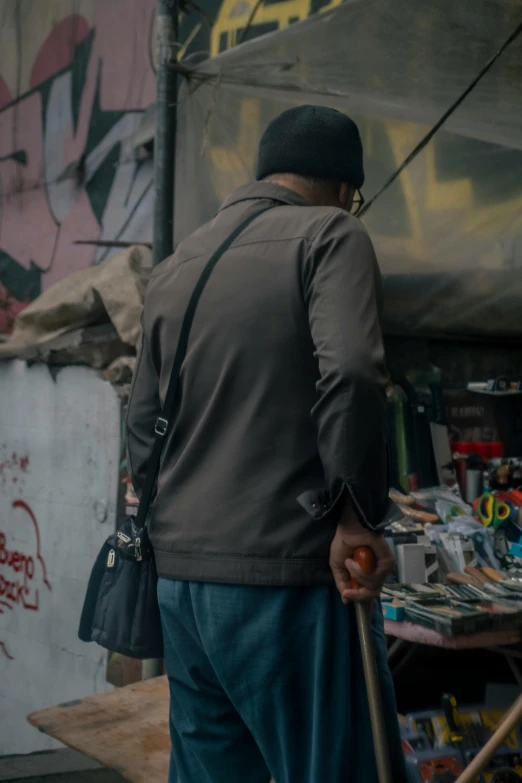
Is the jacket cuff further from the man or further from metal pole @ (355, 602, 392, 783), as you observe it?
metal pole @ (355, 602, 392, 783)

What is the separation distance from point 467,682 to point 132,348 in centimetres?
248

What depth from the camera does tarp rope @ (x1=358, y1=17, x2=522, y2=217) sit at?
3.12 metres

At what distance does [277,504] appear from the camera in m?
1.69

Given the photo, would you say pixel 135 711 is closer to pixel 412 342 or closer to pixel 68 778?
pixel 68 778

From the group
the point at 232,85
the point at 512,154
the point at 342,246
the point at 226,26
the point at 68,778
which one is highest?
the point at 226,26

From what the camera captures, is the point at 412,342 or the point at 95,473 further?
the point at 95,473

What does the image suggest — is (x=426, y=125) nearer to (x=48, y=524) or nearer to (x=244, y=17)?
(x=244, y=17)

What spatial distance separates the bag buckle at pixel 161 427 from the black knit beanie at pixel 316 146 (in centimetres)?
63

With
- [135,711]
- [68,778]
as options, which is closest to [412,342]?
[135,711]

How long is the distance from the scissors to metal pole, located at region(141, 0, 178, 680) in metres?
1.79

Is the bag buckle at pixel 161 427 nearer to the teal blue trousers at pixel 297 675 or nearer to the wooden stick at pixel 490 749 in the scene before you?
the teal blue trousers at pixel 297 675

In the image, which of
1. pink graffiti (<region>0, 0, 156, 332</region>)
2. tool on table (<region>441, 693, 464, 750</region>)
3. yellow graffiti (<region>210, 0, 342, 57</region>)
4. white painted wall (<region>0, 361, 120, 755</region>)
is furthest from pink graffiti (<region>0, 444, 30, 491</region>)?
tool on table (<region>441, 693, 464, 750</region>)

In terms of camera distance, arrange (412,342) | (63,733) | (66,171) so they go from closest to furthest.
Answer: (63,733) < (412,342) < (66,171)

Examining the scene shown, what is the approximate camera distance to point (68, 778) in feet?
10.6
